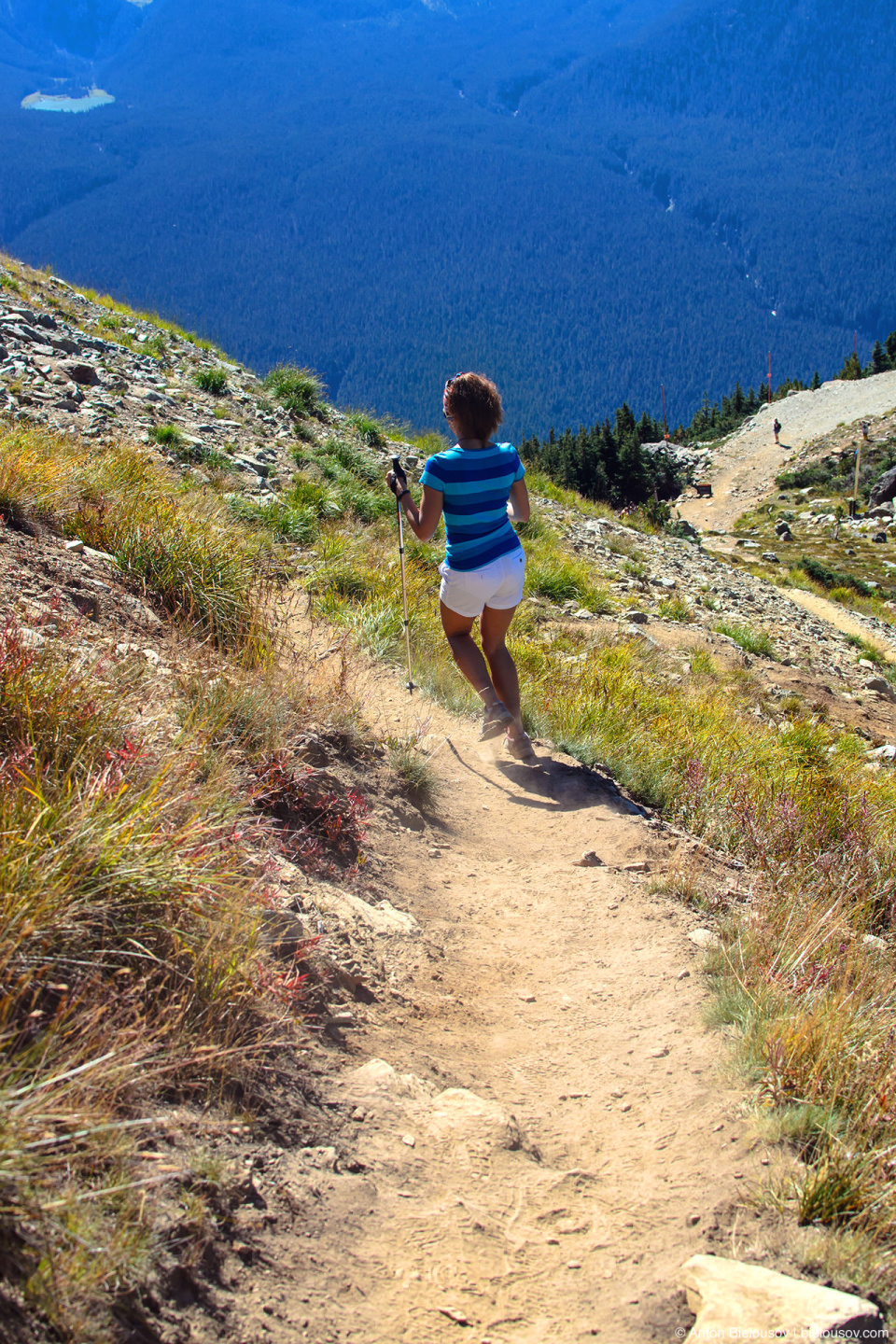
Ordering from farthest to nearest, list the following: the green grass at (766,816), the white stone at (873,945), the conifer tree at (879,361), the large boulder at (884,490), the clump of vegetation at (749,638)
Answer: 1. the conifer tree at (879,361)
2. the large boulder at (884,490)
3. the clump of vegetation at (749,638)
4. the white stone at (873,945)
5. the green grass at (766,816)

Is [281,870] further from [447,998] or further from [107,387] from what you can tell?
[107,387]

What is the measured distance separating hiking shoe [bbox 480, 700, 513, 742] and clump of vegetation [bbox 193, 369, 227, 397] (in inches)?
381

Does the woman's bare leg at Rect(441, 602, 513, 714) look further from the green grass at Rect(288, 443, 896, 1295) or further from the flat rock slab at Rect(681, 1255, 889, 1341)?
the flat rock slab at Rect(681, 1255, 889, 1341)

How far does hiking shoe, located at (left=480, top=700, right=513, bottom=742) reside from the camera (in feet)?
16.6

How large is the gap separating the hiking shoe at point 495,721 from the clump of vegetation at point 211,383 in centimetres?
967

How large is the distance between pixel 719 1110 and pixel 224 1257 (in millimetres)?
1390

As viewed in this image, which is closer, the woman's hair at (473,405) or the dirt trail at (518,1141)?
the dirt trail at (518,1141)

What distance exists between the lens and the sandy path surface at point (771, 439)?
54.2 meters

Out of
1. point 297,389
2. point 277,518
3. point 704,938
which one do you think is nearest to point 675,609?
point 277,518

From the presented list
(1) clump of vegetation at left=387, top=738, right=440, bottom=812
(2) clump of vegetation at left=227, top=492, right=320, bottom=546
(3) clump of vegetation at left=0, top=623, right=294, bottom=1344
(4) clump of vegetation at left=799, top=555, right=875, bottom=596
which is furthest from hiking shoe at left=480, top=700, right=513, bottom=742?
(4) clump of vegetation at left=799, top=555, right=875, bottom=596

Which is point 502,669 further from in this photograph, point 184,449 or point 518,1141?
point 184,449

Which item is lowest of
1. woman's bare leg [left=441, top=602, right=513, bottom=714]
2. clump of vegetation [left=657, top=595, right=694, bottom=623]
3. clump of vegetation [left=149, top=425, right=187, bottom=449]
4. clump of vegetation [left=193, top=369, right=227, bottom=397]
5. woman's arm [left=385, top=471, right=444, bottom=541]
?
clump of vegetation [left=657, top=595, right=694, bottom=623]

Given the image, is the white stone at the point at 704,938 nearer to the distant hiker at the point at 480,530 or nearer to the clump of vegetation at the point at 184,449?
the distant hiker at the point at 480,530

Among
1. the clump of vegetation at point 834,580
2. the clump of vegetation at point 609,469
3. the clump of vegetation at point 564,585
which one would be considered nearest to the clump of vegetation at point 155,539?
the clump of vegetation at point 564,585
